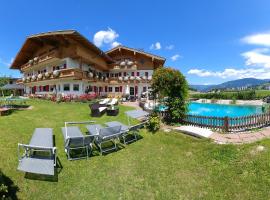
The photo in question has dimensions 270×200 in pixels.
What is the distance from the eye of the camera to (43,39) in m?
29.9

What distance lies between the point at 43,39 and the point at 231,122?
92.0 ft

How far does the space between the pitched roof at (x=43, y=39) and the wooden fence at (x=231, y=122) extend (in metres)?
18.4

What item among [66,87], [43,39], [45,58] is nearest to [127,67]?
[66,87]

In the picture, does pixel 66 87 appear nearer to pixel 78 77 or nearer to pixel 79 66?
pixel 79 66

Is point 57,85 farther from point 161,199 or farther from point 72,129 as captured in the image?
point 161,199

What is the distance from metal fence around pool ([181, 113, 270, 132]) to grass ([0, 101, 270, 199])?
111 inches

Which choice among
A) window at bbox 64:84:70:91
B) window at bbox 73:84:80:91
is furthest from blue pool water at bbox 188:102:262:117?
window at bbox 64:84:70:91

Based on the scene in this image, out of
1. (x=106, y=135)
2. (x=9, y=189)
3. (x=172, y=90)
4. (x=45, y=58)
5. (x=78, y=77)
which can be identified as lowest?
(x=9, y=189)

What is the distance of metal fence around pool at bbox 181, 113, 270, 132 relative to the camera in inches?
448

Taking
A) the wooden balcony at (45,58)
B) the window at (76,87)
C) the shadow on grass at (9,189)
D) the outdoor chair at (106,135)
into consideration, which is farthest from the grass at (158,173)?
the wooden balcony at (45,58)

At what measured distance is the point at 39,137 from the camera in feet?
26.1

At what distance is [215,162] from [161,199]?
2.89 metres

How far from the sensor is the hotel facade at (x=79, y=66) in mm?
27266

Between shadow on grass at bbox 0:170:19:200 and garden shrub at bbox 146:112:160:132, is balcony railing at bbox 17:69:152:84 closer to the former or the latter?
garden shrub at bbox 146:112:160:132
